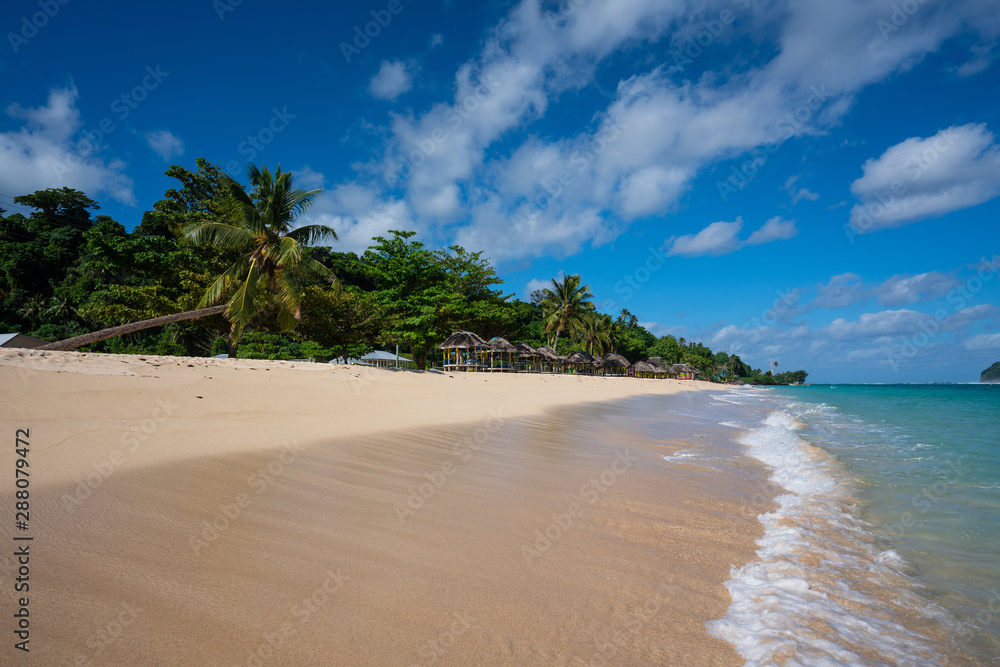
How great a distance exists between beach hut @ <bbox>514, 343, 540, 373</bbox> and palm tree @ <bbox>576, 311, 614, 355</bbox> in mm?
13774

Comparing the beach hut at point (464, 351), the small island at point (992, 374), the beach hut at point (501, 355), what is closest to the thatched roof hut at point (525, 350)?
the beach hut at point (501, 355)

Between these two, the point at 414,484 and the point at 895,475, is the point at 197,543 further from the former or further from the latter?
the point at 895,475

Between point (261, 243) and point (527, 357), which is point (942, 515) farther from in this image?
point (527, 357)

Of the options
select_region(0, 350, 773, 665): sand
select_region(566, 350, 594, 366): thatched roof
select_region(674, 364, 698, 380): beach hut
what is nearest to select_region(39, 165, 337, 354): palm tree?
select_region(0, 350, 773, 665): sand

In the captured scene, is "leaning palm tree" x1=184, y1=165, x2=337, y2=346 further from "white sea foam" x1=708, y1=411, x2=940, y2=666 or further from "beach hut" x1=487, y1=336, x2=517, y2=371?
"beach hut" x1=487, y1=336, x2=517, y2=371

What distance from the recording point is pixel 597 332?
61.7 meters

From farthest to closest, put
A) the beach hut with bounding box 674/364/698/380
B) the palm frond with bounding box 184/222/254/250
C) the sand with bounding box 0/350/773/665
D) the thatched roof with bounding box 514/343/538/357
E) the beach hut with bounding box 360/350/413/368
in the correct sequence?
the beach hut with bounding box 674/364/698/380
the thatched roof with bounding box 514/343/538/357
the beach hut with bounding box 360/350/413/368
the palm frond with bounding box 184/222/254/250
the sand with bounding box 0/350/773/665

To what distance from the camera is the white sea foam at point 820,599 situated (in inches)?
78.4

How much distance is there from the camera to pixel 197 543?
2.42 metres

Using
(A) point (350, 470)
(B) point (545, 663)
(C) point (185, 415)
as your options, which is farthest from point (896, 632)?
(C) point (185, 415)

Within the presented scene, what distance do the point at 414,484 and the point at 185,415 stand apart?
399 centimetres

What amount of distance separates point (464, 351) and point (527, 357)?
29.8 feet

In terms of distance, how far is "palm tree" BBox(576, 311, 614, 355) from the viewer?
58.1 m

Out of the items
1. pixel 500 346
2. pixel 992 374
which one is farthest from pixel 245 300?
pixel 992 374
